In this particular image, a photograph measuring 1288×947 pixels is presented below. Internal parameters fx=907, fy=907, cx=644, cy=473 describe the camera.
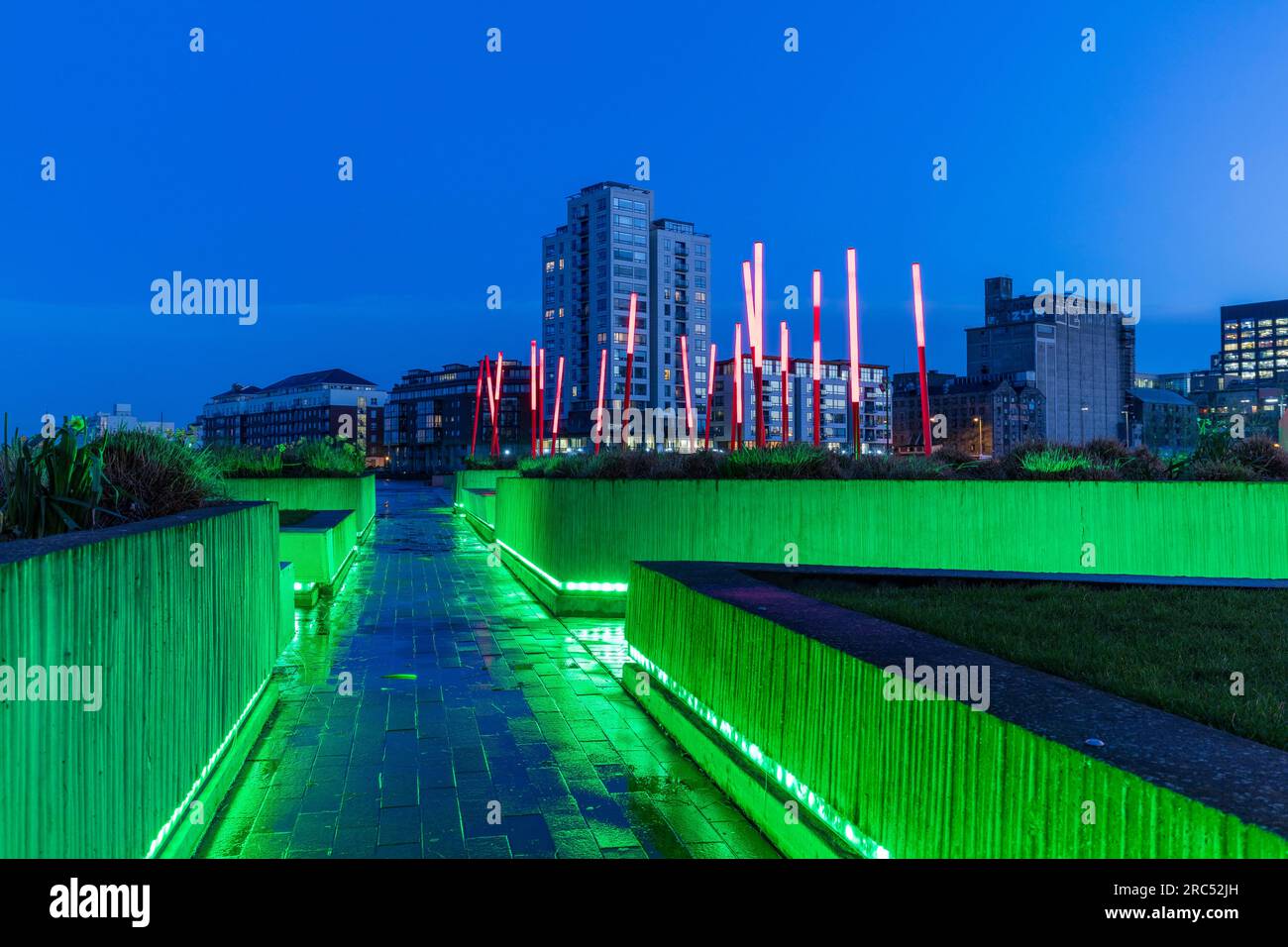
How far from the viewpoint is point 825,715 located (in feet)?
12.6

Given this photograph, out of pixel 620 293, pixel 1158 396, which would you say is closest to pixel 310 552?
pixel 620 293

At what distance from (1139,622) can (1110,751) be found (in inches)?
127

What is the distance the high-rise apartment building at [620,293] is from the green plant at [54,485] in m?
97.7

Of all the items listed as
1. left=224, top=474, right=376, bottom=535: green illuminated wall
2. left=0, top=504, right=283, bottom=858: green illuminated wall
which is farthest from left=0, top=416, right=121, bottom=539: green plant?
left=224, top=474, right=376, bottom=535: green illuminated wall

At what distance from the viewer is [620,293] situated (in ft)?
356

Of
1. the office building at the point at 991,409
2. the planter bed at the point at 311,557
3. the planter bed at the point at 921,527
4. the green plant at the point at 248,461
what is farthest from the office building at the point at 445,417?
the planter bed at the point at 921,527

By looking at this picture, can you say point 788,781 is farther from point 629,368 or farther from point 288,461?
point 288,461

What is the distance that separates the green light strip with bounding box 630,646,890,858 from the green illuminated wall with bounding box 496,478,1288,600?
4.82m

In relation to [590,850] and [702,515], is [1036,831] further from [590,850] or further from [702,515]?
[702,515]

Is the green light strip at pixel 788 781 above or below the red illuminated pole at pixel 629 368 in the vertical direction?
below

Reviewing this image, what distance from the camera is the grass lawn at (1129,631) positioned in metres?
3.25

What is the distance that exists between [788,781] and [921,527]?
23.3 ft

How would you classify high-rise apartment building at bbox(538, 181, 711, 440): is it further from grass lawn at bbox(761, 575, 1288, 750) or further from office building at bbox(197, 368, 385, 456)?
grass lawn at bbox(761, 575, 1288, 750)

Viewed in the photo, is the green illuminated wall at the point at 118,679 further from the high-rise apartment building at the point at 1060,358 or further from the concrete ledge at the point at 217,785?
Answer: the high-rise apartment building at the point at 1060,358
